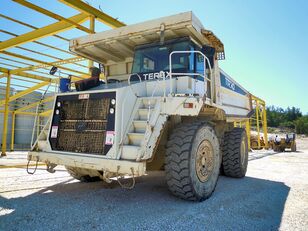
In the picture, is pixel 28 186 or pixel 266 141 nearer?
pixel 28 186

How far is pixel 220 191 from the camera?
5.12 meters

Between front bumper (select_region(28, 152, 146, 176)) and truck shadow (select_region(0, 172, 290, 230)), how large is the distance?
1.97 ft

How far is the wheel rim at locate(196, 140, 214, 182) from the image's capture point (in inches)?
168

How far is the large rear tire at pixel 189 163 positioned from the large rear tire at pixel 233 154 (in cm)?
222

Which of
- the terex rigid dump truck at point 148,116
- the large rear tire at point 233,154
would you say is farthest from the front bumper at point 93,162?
the large rear tire at point 233,154

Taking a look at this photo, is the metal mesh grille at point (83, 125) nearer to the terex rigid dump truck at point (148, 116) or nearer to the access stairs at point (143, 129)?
the terex rigid dump truck at point (148, 116)

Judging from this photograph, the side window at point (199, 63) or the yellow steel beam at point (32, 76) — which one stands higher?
the yellow steel beam at point (32, 76)

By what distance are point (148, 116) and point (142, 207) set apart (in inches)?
54.7

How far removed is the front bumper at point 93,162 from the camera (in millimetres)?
3504

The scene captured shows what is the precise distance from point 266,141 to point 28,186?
771 inches

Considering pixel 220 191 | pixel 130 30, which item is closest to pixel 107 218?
pixel 220 191

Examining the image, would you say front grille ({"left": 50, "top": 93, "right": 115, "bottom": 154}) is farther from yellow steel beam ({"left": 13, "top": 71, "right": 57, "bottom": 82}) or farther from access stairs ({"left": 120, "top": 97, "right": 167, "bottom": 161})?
yellow steel beam ({"left": 13, "top": 71, "right": 57, "bottom": 82})

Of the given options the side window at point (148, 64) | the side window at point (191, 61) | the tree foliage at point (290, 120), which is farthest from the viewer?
the tree foliage at point (290, 120)

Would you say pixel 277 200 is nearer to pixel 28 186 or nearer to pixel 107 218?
pixel 107 218
